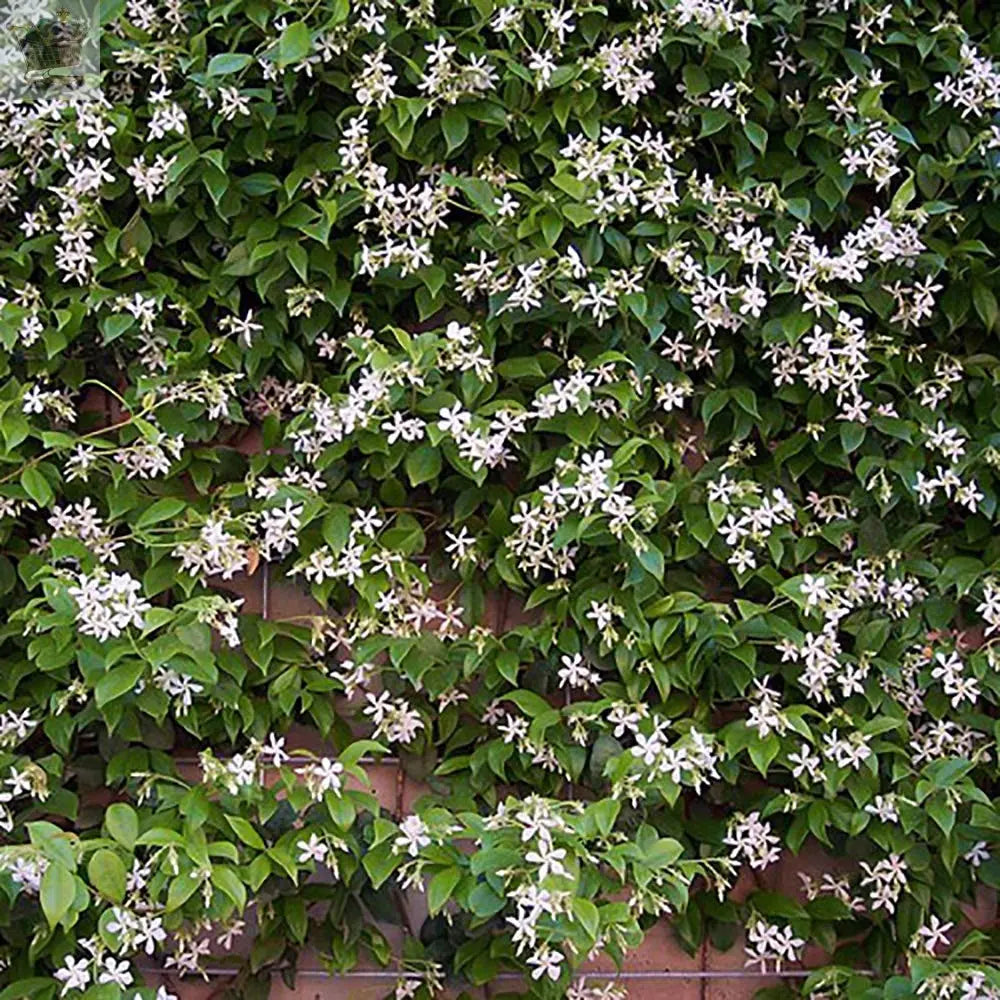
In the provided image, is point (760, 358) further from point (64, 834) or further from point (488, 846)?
point (64, 834)

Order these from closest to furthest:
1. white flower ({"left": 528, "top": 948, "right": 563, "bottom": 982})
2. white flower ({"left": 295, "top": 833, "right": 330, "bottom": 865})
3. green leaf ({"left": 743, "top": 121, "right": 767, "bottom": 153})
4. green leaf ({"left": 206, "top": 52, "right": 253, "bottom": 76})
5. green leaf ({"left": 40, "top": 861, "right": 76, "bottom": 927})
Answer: green leaf ({"left": 40, "top": 861, "right": 76, "bottom": 927})
white flower ({"left": 528, "top": 948, "right": 563, "bottom": 982})
white flower ({"left": 295, "top": 833, "right": 330, "bottom": 865})
green leaf ({"left": 206, "top": 52, "right": 253, "bottom": 76})
green leaf ({"left": 743, "top": 121, "right": 767, "bottom": 153})

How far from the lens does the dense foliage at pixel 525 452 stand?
1.78m

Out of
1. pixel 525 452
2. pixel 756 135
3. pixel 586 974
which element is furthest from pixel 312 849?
pixel 756 135

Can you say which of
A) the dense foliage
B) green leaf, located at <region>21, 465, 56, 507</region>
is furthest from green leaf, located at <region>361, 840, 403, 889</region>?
green leaf, located at <region>21, 465, 56, 507</region>

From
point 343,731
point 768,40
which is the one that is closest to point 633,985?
point 343,731

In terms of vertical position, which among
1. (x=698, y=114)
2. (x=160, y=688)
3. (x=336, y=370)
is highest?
(x=698, y=114)

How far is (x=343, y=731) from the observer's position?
1.87m

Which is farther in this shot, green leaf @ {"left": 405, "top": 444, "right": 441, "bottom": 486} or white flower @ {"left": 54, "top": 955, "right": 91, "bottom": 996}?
green leaf @ {"left": 405, "top": 444, "right": 441, "bottom": 486}

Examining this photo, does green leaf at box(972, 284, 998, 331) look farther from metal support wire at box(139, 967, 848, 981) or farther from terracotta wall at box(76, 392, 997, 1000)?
metal support wire at box(139, 967, 848, 981)

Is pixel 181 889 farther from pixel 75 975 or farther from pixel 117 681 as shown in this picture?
pixel 117 681

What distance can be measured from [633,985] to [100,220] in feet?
4.33

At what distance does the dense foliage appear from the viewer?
1781 mm

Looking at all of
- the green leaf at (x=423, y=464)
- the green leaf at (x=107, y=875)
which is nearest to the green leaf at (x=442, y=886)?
the green leaf at (x=107, y=875)

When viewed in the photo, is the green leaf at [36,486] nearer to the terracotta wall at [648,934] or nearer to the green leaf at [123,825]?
the terracotta wall at [648,934]
